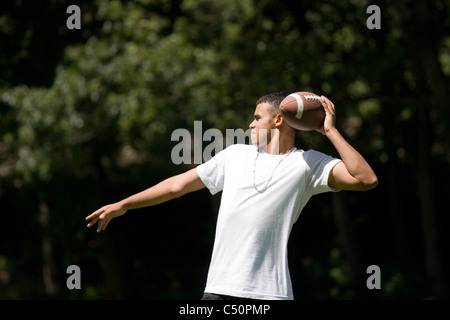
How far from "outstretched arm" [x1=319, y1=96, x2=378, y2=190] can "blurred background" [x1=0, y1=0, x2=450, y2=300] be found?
7009 millimetres

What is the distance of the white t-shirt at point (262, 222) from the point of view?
406cm

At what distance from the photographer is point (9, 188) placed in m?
15.1

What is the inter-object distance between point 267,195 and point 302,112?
1.70 feet

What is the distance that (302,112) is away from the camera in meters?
4.25

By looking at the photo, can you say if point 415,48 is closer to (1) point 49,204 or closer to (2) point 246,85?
(2) point 246,85

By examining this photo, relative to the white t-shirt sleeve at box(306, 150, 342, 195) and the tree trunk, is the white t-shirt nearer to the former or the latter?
the white t-shirt sleeve at box(306, 150, 342, 195)

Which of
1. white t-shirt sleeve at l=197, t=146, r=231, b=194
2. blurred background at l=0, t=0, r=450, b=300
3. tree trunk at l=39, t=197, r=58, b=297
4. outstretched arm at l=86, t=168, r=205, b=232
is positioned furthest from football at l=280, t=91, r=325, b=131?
tree trunk at l=39, t=197, r=58, b=297

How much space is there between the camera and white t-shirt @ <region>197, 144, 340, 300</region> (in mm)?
4059

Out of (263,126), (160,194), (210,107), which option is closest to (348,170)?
(263,126)

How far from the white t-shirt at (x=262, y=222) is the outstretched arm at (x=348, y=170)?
0.05 metres

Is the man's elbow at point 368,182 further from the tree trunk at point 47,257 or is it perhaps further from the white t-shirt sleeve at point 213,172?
the tree trunk at point 47,257

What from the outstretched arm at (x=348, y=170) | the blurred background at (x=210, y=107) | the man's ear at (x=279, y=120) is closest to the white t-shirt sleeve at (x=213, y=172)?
the man's ear at (x=279, y=120)
